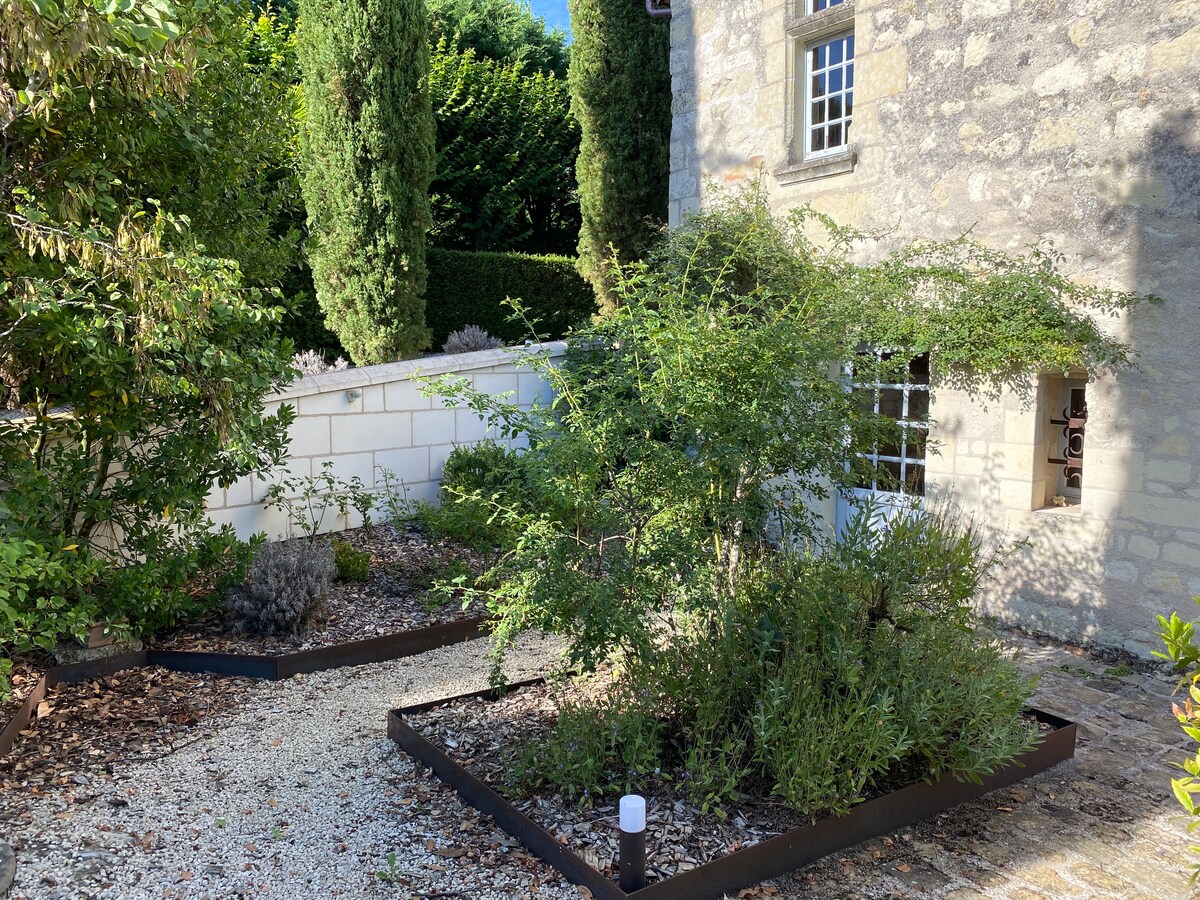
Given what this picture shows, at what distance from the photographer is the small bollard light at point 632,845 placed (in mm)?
2588

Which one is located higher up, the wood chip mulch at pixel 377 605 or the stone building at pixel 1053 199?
the stone building at pixel 1053 199

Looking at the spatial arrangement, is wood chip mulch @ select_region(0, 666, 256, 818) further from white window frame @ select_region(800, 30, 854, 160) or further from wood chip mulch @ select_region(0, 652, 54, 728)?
white window frame @ select_region(800, 30, 854, 160)

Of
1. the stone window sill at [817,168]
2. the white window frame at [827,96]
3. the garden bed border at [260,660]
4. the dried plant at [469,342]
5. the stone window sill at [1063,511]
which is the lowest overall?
the garden bed border at [260,660]

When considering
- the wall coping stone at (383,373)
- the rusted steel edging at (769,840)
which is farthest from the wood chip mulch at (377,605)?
the rusted steel edging at (769,840)

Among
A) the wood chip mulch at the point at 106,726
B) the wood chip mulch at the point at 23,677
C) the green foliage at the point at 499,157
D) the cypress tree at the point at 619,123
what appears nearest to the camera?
the wood chip mulch at the point at 106,726

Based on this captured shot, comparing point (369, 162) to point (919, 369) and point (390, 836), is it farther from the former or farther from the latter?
point (390, 836)

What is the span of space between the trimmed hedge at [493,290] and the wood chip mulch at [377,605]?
5.45 m

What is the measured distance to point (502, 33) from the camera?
16594 millimetres

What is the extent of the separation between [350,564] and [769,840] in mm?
3736

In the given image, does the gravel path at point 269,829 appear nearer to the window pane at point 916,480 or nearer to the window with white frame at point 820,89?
the window pane at point 916,480

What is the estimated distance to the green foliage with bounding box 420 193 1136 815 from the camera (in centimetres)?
317

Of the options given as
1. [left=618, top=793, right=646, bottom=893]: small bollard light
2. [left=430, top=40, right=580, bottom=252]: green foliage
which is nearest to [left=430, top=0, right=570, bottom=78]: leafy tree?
[left=430, top=40, right=580, bottom=252]: green foliage

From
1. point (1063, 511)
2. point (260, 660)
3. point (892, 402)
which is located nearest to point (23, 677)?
point (260, 660)

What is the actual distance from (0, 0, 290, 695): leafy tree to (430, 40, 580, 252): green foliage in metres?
9.49
